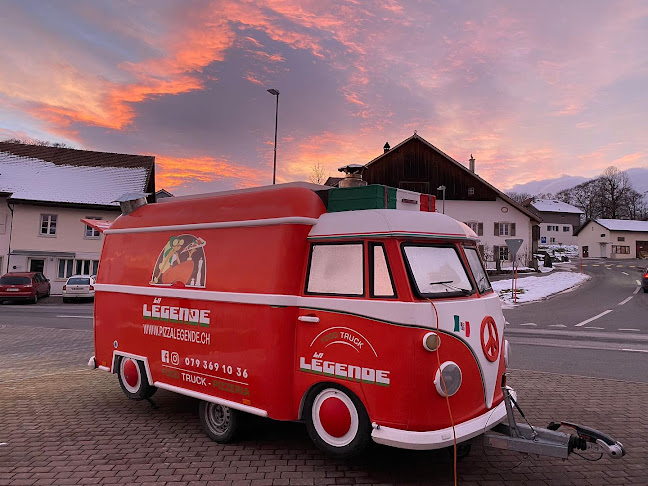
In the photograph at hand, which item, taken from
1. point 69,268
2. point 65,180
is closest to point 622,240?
point 69,268

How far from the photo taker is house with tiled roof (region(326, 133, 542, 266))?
4066cm

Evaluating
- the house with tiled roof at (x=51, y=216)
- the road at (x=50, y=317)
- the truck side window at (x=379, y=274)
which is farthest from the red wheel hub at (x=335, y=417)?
the house with tiled roof at (x=51, y=216)

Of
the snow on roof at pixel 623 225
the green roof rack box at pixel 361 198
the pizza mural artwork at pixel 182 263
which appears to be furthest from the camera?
the snow on roof at pixel 623 225

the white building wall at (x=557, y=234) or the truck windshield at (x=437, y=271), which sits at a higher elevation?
the white building wall at (x=557, y=234)

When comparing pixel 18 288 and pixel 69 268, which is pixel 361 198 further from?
pixel 69 268

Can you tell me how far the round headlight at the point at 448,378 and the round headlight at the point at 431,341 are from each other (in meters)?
0.20

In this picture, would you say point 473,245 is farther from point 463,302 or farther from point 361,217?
point 361,217

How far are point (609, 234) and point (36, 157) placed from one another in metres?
75.7

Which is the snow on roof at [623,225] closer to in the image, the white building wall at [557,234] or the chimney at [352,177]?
the white building wall at [557,234]

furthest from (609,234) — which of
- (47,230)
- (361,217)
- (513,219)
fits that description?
(361,217)

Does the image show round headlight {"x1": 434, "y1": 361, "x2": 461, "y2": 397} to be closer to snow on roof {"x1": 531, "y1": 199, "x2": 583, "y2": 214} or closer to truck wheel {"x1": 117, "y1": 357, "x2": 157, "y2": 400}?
truck wheel {"x1": 117, "y1": 357, "x2": 157, "y2": 400}

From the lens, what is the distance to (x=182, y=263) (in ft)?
19.3

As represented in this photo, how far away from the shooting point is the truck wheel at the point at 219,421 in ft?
17.4

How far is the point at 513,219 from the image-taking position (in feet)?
136
